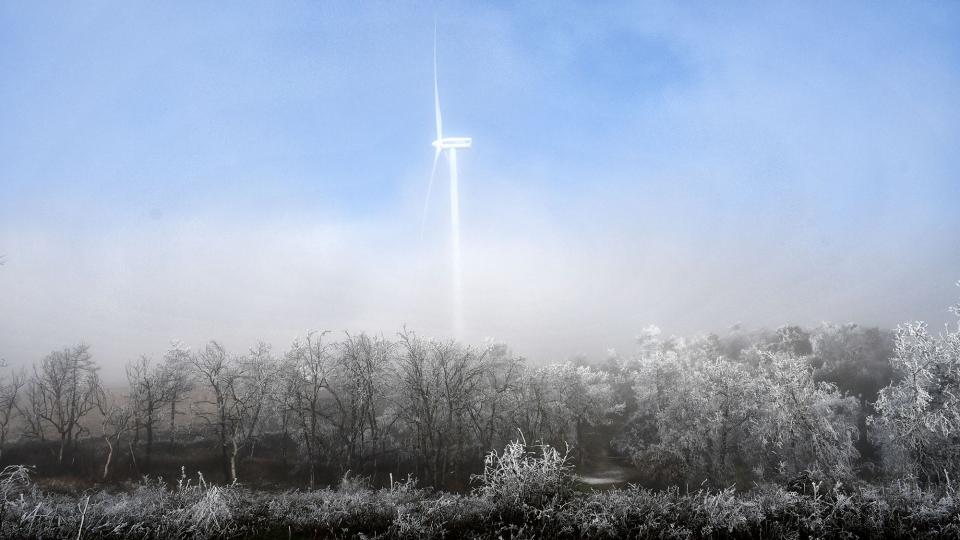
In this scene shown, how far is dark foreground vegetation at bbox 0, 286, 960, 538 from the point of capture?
19250 mm

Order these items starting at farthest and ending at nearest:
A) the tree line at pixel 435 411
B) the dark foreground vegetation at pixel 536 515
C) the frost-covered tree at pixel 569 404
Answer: the frost-covered tree at pixel 569 404 < the tree line at pixel 435 411 < the dark foreground vegetation at pixel 536 515

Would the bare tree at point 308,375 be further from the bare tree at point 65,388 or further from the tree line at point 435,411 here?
the bare tree at point 65,388

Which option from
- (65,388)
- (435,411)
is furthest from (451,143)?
(65,388)

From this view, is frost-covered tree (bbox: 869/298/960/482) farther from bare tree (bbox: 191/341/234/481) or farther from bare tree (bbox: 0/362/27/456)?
bare tree (bbox: 0/362/27/456)

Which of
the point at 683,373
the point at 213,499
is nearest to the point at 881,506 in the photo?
the point at 213,499

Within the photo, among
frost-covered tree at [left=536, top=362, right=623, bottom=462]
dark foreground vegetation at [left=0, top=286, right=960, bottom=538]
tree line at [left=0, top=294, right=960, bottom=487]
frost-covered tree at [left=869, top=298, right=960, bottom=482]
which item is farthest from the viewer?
frost-covered tree at [left=536, top=362, right=623, bottom=462]

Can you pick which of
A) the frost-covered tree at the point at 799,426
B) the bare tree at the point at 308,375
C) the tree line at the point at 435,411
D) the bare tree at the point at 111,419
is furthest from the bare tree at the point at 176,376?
the frost-covered tree at the point at 799,426

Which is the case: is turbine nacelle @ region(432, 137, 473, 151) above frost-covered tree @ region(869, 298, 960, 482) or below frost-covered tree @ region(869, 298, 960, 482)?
above

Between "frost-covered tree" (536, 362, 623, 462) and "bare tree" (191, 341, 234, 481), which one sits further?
"frost-covered tree" (536, 362, 623, 462)

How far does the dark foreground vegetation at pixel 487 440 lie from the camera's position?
19250 mm

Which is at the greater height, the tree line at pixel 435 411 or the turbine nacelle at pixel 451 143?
the turbine nacelle at pixel 451 143

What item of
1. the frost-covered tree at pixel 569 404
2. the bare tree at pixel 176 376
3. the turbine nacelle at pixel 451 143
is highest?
the turbine nacelle at pixel 451 143

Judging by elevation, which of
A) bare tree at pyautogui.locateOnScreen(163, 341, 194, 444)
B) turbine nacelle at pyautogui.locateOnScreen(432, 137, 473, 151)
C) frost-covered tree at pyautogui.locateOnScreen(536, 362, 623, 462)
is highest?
turbine nacelle at pyautogui.locateOnScreen(432, 137, 473, 151)

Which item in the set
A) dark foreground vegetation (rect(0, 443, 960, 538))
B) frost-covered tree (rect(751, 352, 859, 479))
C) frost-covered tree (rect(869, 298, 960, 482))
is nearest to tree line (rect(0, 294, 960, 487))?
frost-covered tree (rect(751, 352, 859, 479))
